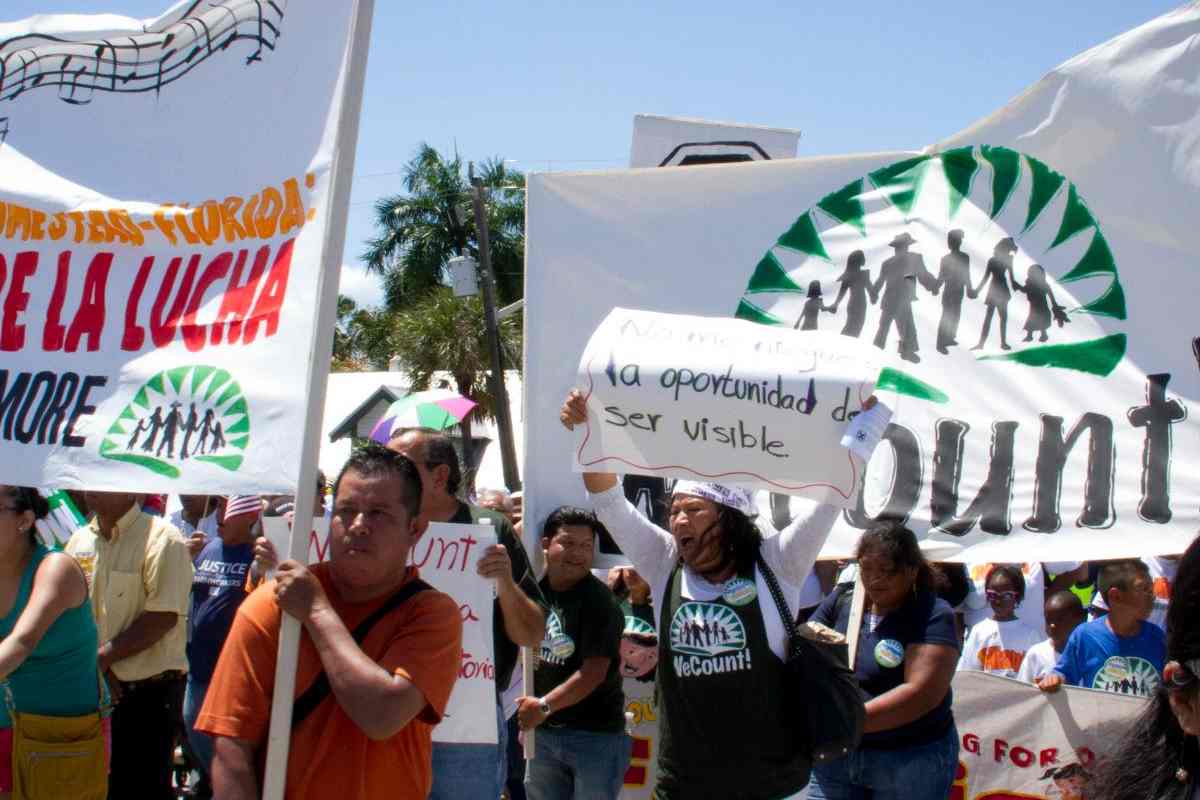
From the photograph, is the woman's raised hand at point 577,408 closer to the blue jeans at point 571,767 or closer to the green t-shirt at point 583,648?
the green t-shirt at point 583,648

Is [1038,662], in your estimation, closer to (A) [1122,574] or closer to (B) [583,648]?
(A) [1122,574]

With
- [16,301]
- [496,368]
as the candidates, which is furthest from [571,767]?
[496,368]

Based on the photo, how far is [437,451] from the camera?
4.32 meters

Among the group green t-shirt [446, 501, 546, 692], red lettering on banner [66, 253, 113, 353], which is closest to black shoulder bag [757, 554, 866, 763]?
green t-shirt [446, 501, 546, 692]

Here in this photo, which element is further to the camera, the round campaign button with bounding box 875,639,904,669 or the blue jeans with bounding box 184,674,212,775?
the blue jeans with bounding box 184,674,212,775

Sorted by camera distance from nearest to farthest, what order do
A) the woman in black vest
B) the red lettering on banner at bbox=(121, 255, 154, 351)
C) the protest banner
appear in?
1. the red lettering on banner at bbox=(121, 255, 154, 351)
2. the woman in black vest
3. the protest banner

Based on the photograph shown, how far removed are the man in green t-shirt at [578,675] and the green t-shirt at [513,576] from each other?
0.84 m

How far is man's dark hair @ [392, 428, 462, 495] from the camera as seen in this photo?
4305 mm

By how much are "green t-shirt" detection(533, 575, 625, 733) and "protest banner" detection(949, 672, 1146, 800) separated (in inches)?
61.9

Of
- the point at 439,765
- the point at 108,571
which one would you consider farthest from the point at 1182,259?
the point at 108,571

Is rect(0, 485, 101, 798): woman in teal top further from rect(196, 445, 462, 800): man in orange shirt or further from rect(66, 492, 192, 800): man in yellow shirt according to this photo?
rect(196, 445, 462, 800): man in orange shirt

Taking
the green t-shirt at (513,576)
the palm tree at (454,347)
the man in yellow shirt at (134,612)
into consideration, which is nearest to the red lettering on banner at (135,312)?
the green t-shirt at (513,576)

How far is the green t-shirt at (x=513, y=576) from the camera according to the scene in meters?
→ 4.35

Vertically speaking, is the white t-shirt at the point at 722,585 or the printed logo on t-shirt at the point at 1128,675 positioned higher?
the white t-shirt at the point at 722,585
